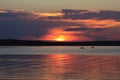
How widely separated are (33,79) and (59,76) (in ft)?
5.90

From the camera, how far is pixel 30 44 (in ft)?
587

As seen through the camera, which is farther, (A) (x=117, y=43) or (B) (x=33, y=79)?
(A) (x=117, y=43)

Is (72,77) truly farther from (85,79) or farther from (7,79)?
(7,79)

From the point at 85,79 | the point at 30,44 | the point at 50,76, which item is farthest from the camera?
the point at 30,44

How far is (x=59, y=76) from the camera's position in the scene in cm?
2311

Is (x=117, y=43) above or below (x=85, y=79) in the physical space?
below

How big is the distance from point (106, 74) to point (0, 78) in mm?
6171

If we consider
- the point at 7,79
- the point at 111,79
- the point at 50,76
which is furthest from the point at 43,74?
the point at 111,79

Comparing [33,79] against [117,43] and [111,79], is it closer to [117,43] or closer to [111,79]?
[111,79]

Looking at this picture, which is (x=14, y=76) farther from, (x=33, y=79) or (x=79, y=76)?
(x=79, y=76)

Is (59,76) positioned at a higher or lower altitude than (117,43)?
higher

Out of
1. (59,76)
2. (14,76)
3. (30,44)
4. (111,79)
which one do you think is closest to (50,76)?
(59,76)

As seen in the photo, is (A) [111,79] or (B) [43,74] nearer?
(A) [111,79]

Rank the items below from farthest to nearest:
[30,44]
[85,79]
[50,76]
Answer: [30,44] < [50,76] < [85,79]
